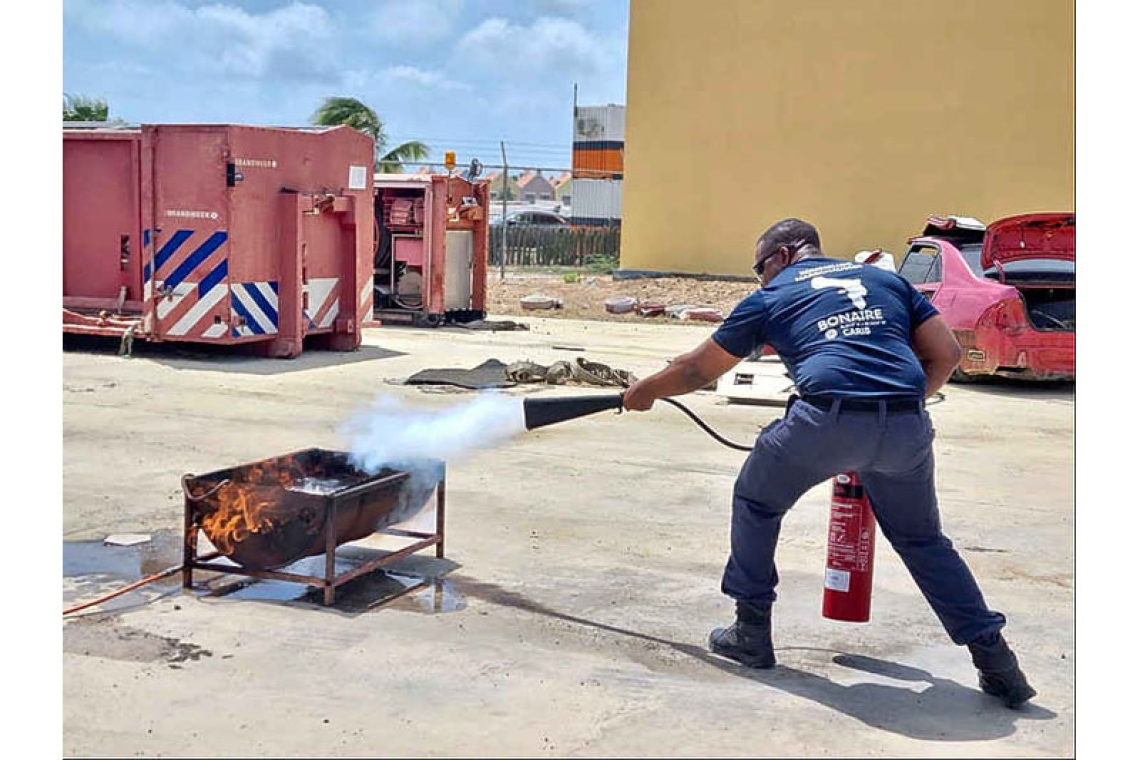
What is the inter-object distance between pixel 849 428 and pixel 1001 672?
104 cm

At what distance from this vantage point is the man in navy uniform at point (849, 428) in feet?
15.0

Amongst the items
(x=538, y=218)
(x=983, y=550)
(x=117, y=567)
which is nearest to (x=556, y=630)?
(x=117, y=567)

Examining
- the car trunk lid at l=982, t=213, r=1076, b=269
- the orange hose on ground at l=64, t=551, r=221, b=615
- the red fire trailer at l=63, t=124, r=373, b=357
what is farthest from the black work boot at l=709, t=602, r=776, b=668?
the red fire trailer at l=63, t=124, r=373, b=357

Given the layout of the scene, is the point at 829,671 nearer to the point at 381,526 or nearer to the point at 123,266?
the point at 381,526

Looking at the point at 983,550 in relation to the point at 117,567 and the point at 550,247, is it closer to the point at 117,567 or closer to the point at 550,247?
→ the point at 117,567

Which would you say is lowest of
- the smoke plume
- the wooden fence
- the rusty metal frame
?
the rusty metal frame

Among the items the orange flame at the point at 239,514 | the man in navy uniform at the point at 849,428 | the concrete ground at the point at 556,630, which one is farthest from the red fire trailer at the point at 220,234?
the man in navy uniform at the point at 849,428

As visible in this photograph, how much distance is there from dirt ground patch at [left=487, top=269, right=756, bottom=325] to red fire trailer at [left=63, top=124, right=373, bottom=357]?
6.91 m

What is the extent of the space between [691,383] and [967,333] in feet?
26.2

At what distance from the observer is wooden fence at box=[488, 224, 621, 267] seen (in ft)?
115

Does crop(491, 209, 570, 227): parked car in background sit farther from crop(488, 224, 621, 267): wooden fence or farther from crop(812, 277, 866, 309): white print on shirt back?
crop(812, 277, 866, 309): white print on shirt back

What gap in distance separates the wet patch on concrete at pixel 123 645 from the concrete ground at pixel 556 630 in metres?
0.02

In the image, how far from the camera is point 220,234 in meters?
13.0

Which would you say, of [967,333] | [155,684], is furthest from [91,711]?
[967,333]
